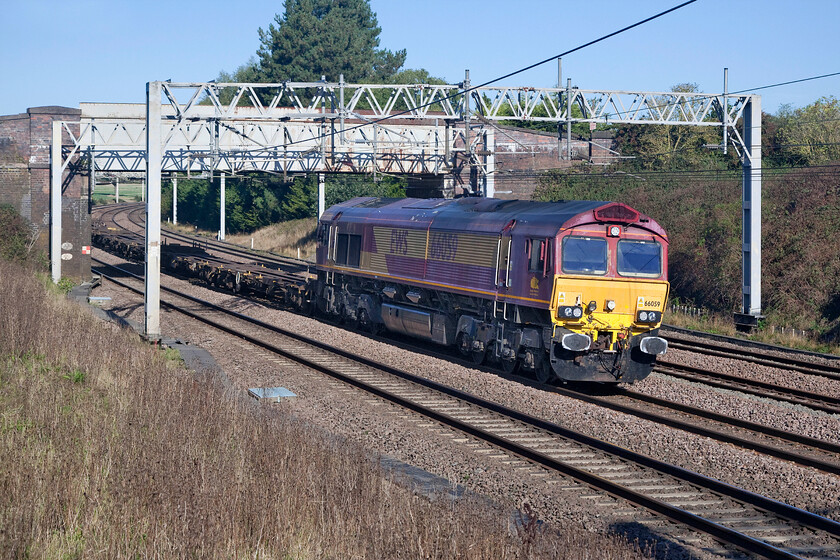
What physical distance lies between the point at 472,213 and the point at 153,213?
711 centimetres

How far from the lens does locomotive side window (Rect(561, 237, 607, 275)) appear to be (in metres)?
16.0

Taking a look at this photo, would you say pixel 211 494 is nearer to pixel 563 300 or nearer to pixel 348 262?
pixel 563 300

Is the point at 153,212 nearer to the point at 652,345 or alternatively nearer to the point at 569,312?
the point at 569,312

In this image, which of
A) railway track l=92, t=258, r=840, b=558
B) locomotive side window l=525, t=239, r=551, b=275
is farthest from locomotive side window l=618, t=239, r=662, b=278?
railway track l=92, t=258, r=840, b=558

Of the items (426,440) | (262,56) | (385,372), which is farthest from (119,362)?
(262,56)

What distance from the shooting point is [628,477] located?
10641 mm

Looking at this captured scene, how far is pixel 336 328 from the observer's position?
24.6 m

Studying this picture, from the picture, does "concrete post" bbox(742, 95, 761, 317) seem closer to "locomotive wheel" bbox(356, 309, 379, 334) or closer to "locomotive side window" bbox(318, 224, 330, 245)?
"locomotive wheel" bbox(356, 309, 379, 334)

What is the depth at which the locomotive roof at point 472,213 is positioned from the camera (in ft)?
54.7

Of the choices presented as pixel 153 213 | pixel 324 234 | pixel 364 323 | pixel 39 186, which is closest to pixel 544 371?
pixel 364 323

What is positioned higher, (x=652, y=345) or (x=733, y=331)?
(x=652, y=345)

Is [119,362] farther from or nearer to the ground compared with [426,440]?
farther from the ground

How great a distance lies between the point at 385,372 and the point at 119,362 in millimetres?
5848

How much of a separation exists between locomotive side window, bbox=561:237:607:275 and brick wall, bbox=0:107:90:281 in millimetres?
23908
